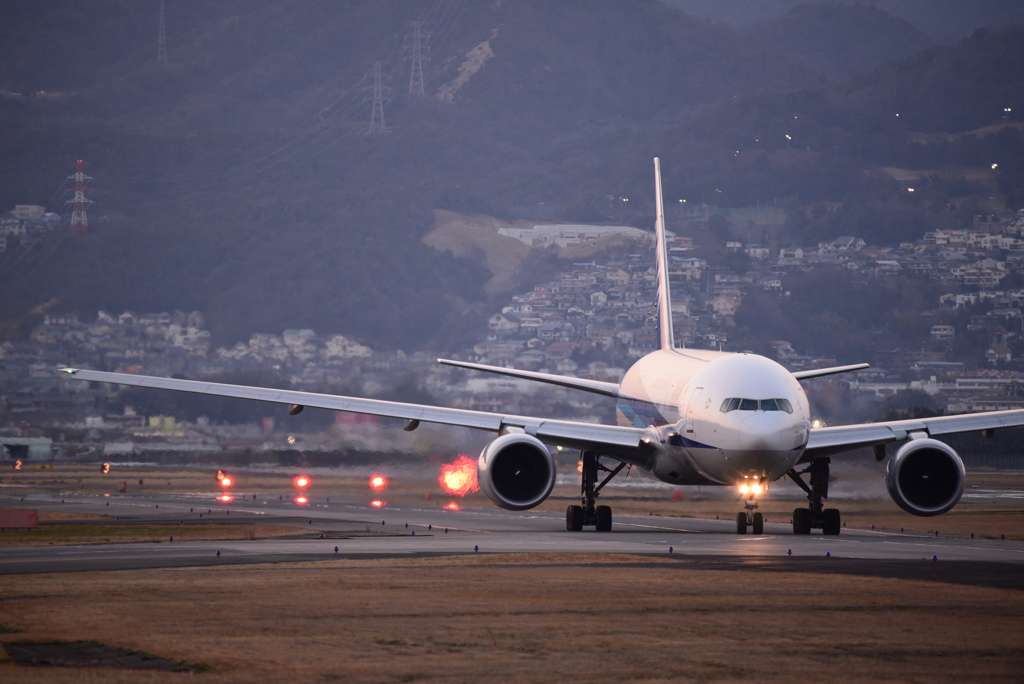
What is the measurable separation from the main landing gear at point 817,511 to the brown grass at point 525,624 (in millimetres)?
11352

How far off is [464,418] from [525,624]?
17795mm

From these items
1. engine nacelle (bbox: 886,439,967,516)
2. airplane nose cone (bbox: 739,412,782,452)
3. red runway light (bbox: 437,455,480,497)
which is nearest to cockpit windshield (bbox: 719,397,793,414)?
airplane nose cone (bbox: 739,412,782,452)

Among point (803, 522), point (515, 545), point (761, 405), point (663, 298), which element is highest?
point (663, 298)

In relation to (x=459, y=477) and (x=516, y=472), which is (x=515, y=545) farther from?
(x=459, y=477)

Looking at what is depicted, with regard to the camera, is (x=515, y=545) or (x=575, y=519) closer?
(x=515, y=545)

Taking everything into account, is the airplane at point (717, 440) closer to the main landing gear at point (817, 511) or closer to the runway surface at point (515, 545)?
the main landing gear at point (817, 511)

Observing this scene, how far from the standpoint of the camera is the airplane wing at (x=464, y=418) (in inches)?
1292

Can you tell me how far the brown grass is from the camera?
12797mm

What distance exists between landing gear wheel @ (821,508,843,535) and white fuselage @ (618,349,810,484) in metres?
2.31

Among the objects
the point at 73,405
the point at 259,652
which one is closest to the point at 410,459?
the point at 259,652

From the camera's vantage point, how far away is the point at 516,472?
103 feet

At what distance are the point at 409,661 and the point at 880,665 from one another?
446 centimetres

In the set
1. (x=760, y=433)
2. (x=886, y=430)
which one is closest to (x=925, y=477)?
(x=886, y=430)

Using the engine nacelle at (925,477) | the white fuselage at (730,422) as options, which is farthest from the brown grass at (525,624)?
the engine nacelle at (925,477)
